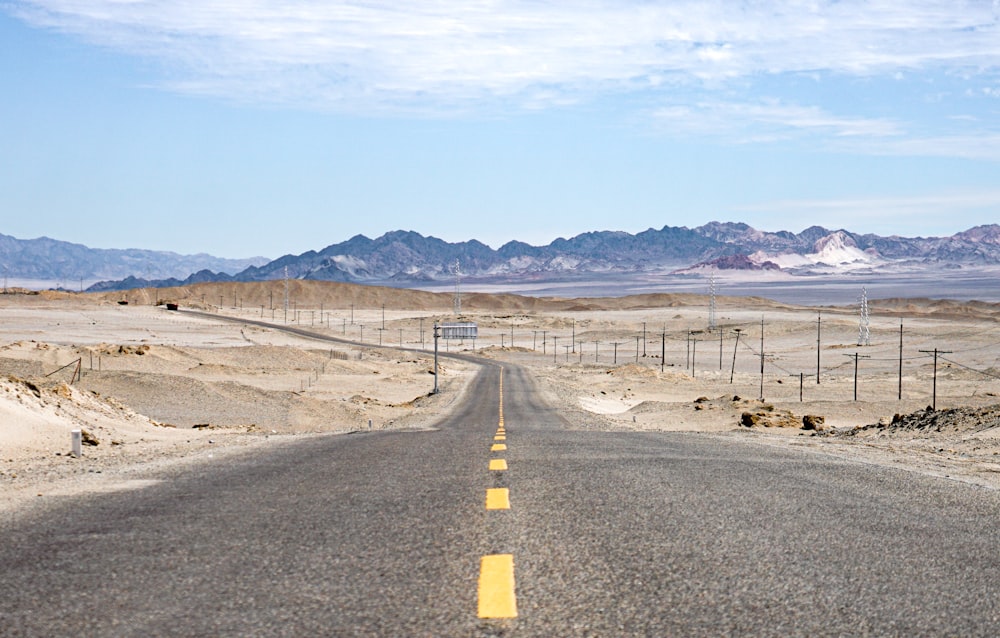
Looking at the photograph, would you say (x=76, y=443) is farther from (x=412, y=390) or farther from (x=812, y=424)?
(x=412, y=390)

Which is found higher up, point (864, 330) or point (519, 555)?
point (519, 555)

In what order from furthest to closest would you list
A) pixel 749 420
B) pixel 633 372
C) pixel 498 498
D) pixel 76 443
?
pixel 633 372 < pixel 749 420 < pixel 76 443 < pixel 498 498

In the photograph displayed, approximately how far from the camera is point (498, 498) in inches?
404

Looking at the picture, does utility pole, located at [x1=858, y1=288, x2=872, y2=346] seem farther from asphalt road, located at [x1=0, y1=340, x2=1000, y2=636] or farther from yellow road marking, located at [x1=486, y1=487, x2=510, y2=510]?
yellow road marking, located at [x1=486, y1=487, x2=510, y2=510]

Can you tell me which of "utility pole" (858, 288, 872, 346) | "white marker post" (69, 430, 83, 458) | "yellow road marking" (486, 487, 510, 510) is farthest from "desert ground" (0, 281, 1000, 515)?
"yellow road marking" (486, 487, 510, 510)

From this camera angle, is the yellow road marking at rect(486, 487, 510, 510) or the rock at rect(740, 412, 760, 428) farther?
the rock at rect(740, 412, 760, 428)

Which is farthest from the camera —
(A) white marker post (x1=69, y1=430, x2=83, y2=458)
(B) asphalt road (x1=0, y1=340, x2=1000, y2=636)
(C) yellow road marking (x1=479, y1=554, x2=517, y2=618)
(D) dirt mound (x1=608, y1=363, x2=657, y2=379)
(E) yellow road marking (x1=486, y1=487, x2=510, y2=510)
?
(D) dirt mound (x1=608, y1=363, x2=657, y2=379)

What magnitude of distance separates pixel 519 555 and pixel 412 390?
83.2m

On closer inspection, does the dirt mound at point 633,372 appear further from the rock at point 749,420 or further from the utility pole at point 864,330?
the utility pole at point 864,330

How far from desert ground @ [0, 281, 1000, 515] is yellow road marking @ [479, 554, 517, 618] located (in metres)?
5.30

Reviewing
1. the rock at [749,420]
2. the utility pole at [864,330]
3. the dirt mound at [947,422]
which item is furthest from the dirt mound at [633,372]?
the dirt mound at [947,422]

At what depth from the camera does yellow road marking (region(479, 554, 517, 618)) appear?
243 inches

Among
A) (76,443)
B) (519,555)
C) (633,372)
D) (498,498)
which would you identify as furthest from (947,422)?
(633,372)

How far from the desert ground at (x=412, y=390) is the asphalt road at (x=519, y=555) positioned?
7.69ft
